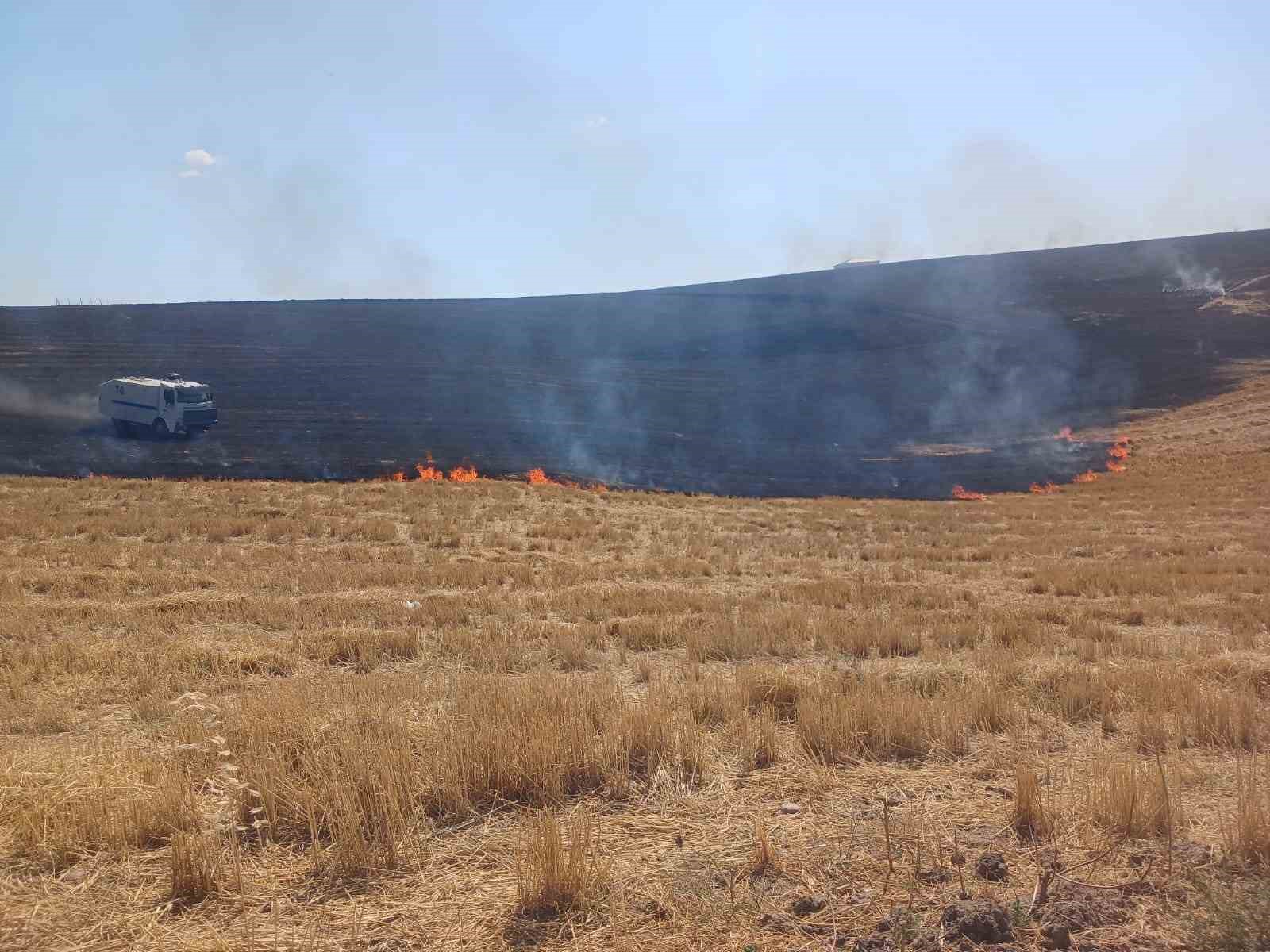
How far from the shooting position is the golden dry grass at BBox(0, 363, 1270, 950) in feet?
12.9

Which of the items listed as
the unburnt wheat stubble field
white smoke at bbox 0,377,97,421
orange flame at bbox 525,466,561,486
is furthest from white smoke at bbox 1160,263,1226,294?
white smoke at bbox 0,377,97,421

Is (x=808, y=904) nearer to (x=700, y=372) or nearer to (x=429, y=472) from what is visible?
(x=429, y=472)

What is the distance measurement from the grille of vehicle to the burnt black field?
3.30 ft

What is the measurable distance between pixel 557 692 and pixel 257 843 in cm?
243

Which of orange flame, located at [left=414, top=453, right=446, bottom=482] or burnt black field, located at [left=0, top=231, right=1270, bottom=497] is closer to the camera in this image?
orange flame, located at [left=414, top=453, right=446, bottom=482]

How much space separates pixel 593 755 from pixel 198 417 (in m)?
38.6

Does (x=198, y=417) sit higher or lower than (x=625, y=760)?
higher

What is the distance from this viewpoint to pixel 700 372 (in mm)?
60312

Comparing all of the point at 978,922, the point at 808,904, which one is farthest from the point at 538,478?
the point at 978,922

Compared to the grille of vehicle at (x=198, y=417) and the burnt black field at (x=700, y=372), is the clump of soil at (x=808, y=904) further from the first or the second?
the grille of vehicle at (x=198, y=417)

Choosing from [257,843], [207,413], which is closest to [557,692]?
[257,843]

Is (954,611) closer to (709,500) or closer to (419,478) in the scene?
(709,500)

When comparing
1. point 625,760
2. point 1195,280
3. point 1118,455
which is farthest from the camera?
point 1195,280

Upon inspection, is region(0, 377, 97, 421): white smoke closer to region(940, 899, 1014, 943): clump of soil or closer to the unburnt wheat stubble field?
the unburnt wheat stubble field
